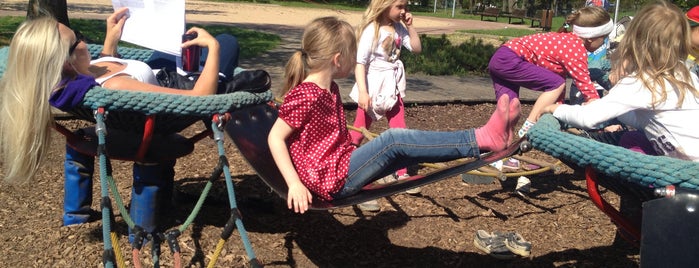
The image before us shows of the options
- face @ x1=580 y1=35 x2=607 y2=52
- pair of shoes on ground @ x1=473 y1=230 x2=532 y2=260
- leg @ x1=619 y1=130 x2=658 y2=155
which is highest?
face @ x1=580 y1=35 x2=607 y2=52

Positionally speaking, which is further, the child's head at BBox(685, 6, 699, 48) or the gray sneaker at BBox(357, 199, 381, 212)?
the gray sneaker at BBox(357, 199, 381, 212)

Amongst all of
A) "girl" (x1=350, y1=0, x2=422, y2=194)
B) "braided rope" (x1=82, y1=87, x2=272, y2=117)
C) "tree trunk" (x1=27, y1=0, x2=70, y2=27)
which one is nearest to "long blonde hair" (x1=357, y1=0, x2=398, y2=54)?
"girl" (x1=350, y1=0, x2=422, y2=194)

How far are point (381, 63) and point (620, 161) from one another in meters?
2.85

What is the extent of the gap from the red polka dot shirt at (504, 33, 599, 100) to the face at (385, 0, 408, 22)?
0.74 metres

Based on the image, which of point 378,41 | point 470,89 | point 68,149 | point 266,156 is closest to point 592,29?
point 378,41

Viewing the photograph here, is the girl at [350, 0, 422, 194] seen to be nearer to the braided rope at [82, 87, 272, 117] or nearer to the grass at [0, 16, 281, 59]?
the braided rope at [82, 87, 272, 117]

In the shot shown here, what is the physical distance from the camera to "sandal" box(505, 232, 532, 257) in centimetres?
396

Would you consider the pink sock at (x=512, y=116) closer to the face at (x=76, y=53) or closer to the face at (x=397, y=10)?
the face at (x=397, y=10)

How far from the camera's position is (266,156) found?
346cm

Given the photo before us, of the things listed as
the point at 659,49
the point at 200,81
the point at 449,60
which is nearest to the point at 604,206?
the point at 659,49

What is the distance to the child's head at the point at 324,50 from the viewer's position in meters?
3.12

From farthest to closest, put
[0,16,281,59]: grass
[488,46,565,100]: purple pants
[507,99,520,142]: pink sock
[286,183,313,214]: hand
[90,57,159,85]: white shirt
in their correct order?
[0,16,281,59]: grass, [488,46,565,100]: purple pants, [90,57,159,85]: white shirt, [507,99,520,142]: pink sock, [286,183,313,214]: hand

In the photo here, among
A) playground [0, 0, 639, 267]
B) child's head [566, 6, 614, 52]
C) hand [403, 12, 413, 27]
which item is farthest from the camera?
hand [403, 12, 413, 27]

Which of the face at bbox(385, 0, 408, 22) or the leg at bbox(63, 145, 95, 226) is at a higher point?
the face at bbox(385, 0, 408, 22)
